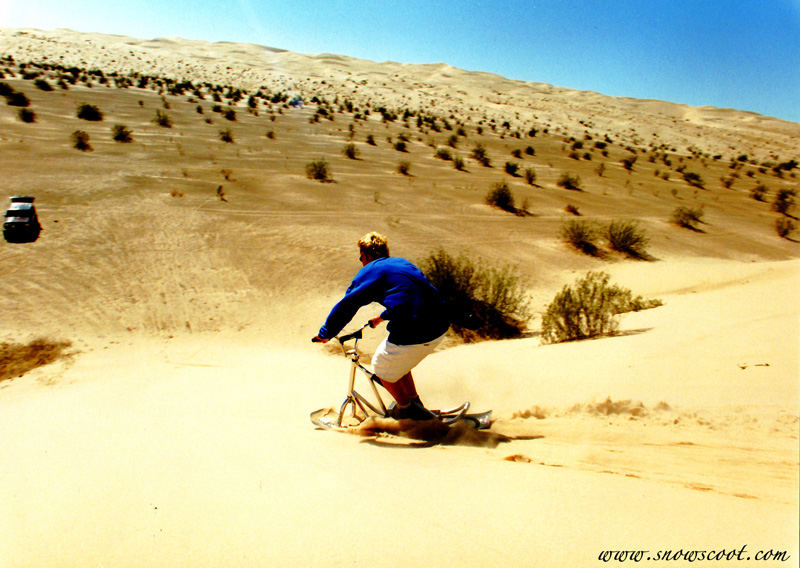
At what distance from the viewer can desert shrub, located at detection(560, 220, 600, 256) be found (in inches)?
560

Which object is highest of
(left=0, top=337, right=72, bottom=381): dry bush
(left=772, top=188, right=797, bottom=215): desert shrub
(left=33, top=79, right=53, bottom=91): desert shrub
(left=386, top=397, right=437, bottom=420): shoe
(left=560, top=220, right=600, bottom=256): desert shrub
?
(left=33, top=79, right=53, bottom=91): desert shrub

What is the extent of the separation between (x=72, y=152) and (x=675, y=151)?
45595 millimetres

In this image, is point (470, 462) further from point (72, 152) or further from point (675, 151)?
point (675, 151)

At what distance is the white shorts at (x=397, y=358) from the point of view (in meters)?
3.87

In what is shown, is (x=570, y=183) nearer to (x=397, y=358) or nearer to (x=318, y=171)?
(x=318, y=171)

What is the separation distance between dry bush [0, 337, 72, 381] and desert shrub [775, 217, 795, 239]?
73.5 feet

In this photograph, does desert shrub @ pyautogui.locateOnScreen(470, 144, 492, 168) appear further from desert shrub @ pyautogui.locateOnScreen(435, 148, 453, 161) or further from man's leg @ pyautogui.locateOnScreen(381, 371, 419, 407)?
man's leg @ pyautogui.locateOnScreen(381, 371, 419, 407)

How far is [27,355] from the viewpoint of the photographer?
24.8 feet

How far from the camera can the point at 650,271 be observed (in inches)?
509

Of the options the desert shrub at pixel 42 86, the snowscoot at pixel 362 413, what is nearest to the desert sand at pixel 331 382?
the snowscoot at pixel 362 413

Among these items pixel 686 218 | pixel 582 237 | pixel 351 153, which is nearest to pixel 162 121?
pixel 351 153

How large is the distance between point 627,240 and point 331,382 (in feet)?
37.2

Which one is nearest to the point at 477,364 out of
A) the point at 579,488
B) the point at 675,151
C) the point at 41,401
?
the point at 579,488

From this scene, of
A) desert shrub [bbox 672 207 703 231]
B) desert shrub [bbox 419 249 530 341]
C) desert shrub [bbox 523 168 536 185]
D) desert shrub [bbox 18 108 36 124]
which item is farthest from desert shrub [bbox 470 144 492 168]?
desert shrub [bbox 18 108 36 124]
